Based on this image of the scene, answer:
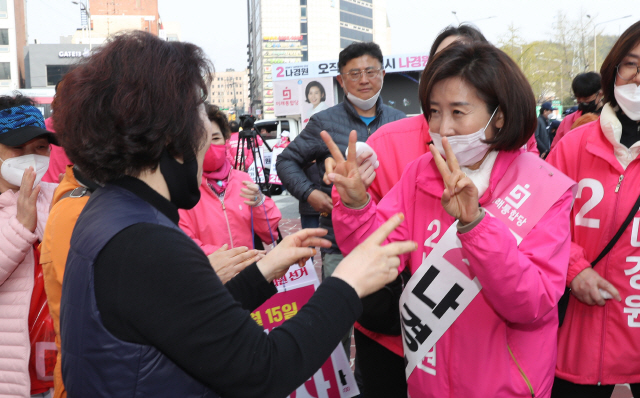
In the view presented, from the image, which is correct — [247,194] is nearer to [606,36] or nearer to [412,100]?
[412,100]

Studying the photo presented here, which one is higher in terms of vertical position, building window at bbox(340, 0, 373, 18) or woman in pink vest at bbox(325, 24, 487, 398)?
building window at bbox(340, 0, 373, 18)

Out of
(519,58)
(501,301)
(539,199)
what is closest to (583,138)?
(539,199)

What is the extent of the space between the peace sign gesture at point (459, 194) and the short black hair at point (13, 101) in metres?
2.54

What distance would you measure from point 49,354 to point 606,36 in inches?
2067

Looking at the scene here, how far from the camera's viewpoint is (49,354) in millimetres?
2461

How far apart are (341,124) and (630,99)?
1700 millimetres

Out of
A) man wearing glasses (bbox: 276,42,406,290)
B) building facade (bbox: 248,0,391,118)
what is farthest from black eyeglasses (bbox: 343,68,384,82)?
building facade (bbox: 248,0,391,118)

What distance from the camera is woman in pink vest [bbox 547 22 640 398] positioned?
2182 mm

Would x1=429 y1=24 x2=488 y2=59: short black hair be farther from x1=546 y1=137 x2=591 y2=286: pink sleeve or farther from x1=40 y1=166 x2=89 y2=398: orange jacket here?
x1=40 y1=166 x2=89 y2=398: orange jacket

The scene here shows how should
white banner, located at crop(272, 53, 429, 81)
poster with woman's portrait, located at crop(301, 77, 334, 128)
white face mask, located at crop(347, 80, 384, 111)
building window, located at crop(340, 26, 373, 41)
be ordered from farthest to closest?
1. building window, located at crop(340, 26, 373, 41)
2. white banner, located at crop(272, 53, 429, 81)
3. poster with woman's portrait, located at crop(301, 77, 334, 128)
4. white face mask, located at crop(347, 80, 384, 111)

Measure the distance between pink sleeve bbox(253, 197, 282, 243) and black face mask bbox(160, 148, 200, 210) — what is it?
1.96m

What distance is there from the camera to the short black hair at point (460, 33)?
287 cm

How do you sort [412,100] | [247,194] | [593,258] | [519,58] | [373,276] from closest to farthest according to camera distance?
[373,276]
[593,258]
[247,194]
[412,100]
[519,58]

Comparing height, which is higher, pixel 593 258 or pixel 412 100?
pixel 412 100
